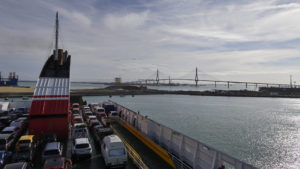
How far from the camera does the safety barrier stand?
10.8 m

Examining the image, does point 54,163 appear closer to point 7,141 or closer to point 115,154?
point 115,154

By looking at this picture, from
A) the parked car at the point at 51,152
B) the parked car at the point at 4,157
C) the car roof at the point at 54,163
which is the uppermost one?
the car roof at the point at 54,163

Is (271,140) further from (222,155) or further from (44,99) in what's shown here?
(44,99)

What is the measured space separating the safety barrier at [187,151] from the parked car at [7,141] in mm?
11835

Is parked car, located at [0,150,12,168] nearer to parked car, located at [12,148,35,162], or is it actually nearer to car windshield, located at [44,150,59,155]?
parked car, located at [12,148,35,162]

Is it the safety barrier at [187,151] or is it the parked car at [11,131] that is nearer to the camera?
the safety barrier at [187,151]

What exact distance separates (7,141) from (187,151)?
14121 millimetres

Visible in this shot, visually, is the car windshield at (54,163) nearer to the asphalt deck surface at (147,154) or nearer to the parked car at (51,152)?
the parked car at (51,152)

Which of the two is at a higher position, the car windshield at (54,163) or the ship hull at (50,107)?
the ship hull at (50,107)

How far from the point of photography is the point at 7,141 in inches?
622

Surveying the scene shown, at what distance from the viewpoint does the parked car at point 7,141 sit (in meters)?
14.5

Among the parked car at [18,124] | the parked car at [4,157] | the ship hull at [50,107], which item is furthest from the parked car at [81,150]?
the parked car at [18,124]

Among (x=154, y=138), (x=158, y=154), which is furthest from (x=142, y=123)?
(x=158, y=154)

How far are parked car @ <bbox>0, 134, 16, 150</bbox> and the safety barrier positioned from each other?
11.8 m
